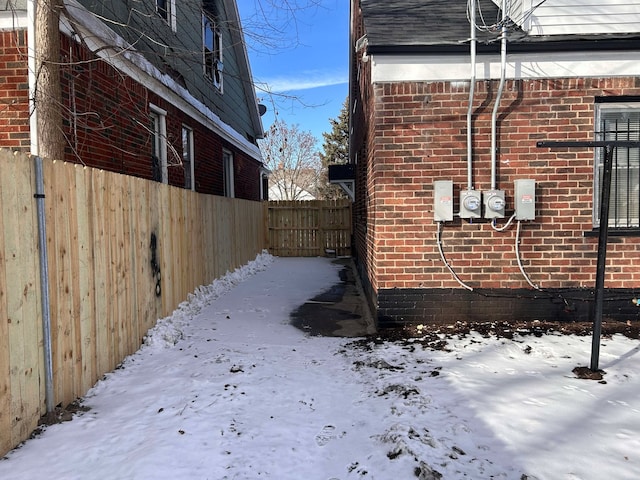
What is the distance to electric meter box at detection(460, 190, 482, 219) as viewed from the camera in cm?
489

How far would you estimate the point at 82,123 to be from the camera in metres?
5.35

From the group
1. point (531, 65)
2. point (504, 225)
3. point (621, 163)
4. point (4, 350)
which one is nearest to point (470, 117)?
point (531, 65)

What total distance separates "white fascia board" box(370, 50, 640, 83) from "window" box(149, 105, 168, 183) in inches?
177

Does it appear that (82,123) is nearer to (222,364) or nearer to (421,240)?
(222,364)

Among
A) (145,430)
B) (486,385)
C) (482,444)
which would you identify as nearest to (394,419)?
(482,444)

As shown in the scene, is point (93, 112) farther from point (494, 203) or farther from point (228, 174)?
point (228, 174)

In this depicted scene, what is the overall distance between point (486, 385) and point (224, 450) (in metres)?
2.08

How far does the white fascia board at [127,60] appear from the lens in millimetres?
5004

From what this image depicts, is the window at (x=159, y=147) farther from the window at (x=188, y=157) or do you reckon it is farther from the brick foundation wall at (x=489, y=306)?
the brick foundation wall at (x=489, y=306)

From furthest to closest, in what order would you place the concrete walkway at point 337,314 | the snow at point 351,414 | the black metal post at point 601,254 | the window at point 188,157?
the window at point 188,157, the concrete walkway at point 337,314, the black metal post at point 601,254, the snow at point 351,414

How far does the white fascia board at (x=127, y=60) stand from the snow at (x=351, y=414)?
319 centimetres

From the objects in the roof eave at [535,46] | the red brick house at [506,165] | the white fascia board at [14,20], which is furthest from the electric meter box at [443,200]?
the white fascia board at [14,20]

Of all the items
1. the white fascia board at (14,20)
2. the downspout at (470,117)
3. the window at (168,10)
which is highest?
the window at (168,10)

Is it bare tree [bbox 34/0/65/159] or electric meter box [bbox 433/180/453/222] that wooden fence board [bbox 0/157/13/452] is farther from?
electric meter box [bbox 433/180/453/222]
